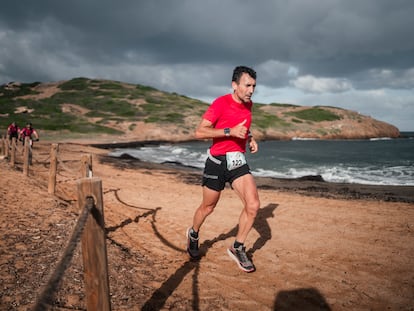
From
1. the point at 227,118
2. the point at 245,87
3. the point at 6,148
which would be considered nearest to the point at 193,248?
the point at 227,118

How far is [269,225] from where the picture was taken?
6547mm

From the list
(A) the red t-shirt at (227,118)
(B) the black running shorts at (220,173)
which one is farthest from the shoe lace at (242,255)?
(A) the red t-shirt at (227,118)

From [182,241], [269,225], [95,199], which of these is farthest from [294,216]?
[95,199]

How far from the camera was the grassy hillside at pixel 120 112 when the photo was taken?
49125 mm

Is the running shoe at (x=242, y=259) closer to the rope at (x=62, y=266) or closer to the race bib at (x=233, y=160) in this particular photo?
the race bib at (x=233, y=160)

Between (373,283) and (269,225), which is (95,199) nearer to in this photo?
(373,283)

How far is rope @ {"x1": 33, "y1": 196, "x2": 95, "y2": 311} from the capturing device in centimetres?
136

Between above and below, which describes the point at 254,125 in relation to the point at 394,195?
above

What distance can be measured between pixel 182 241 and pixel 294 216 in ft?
10.7

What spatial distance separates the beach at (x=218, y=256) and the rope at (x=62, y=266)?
→ 1.55m

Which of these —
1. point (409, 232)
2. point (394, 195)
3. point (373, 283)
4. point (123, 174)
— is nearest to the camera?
point (373, 283)

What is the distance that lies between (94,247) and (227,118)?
249 cm

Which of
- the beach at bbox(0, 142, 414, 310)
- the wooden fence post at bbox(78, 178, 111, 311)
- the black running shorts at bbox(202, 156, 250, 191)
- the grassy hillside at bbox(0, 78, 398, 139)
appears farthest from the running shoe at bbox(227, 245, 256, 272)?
the grassy hillside at bbox(0, 78, 398, 139)

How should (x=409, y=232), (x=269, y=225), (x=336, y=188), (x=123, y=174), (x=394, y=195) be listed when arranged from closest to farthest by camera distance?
(x=409, y=232)
(x=269, y=225)
(x=394, y=195)
(x=336, y=188)
(x=123, y=174)
